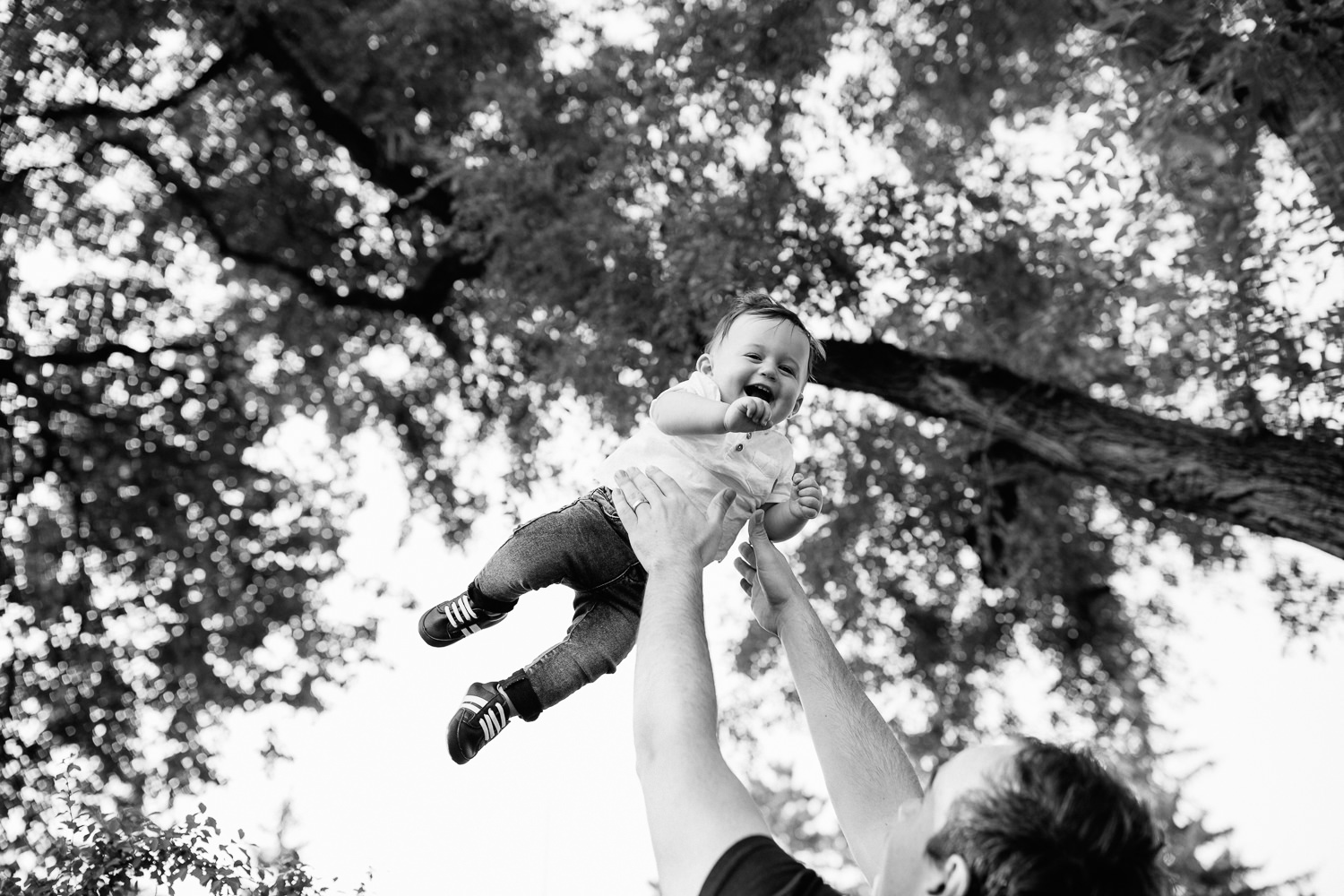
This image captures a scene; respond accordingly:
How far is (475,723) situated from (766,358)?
112cm

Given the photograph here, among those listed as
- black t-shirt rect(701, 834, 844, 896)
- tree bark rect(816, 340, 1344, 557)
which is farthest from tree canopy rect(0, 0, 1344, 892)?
black t-shirt rect(701, 834, 844, 896)

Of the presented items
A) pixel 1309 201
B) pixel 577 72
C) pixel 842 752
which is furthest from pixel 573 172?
pixel 842 752

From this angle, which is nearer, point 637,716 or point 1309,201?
point 637,716

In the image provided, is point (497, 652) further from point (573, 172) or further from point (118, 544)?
point (118, 544)

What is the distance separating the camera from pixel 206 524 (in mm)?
9898

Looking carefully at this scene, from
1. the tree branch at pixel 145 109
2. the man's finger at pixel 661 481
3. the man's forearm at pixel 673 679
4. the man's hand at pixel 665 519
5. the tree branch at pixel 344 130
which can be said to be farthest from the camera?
the tree branch at pixel 145 109

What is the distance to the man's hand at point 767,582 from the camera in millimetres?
2789

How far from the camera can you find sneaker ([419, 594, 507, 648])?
299 centimetres

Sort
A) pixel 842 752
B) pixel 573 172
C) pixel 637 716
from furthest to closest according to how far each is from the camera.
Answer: pixel 573 172, pixel 842 752, pixel 637 716

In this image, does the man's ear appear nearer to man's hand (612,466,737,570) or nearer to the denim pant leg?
man's hand (612,466,737,570)

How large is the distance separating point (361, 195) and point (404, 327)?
1.14m

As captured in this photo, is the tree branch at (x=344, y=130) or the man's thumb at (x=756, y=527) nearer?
the man's thumb at (x=756, y=527)

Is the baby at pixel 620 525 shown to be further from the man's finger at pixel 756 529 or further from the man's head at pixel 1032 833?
the man's head at pixel 1032 833

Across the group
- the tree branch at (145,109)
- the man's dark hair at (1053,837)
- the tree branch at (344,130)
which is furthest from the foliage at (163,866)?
the tree branch at (145,109)
